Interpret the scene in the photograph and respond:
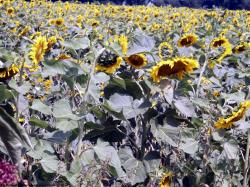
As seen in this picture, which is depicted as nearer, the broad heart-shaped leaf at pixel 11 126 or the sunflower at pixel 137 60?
the broad heart-shaped leaf at pixel 11 126

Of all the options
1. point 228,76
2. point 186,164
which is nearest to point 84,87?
point 186,164

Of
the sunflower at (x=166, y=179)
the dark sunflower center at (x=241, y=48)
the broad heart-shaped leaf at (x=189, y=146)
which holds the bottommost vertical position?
the dark sunflower center at (x=241, y=48)

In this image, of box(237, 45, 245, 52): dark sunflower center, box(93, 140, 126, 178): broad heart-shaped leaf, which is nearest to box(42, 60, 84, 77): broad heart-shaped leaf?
box(93, 140, 126, 178): broad heart-shaped leaf

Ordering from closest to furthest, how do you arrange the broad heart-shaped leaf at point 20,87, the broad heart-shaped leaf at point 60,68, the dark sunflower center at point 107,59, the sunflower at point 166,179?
1. the broad heart-shaped leaf at point 20,87
2. the broad heart-shaped leaf at point 60,68
3. the sunflower at point 166,179
4. the dark sunflower center at point 107,59

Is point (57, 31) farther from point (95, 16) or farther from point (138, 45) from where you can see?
point (138, 45)

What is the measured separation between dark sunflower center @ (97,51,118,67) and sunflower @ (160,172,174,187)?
523 millimetres

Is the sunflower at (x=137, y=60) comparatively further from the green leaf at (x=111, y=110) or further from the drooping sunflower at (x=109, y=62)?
the green leaf at (x=111, y=110)

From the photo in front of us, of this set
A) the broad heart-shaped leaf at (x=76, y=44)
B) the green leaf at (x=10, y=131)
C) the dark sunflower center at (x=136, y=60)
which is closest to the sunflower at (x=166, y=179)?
the dark sunflower center at (x=136, y=60)

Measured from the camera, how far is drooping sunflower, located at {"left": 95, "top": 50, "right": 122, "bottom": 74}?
2201 millimetres

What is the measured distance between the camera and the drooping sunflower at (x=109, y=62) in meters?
2.20

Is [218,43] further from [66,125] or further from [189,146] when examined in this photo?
[66,125]

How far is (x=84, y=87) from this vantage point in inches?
75.7

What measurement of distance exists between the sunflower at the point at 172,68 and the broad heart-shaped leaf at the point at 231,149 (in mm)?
326

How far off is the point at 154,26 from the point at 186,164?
5.22m
